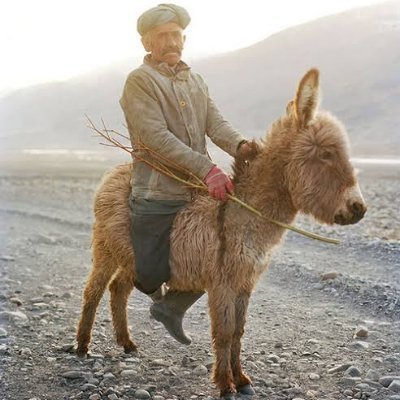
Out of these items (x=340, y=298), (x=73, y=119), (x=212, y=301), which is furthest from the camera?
(x=73, y=119)

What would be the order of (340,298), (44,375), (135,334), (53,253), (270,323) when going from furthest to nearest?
(53,253) < (340,298) < (270,323) < (135,334) < (44,375)

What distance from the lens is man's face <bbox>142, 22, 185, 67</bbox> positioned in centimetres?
551

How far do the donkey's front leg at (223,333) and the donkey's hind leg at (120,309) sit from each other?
57.5 inches

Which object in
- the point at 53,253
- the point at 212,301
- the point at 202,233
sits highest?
the point at 202,233

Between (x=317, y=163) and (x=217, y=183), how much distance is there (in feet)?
2.78

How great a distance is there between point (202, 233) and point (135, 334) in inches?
94.9

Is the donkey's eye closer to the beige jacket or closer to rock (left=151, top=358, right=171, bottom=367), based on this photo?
the beige jacket

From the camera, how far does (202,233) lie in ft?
18.2

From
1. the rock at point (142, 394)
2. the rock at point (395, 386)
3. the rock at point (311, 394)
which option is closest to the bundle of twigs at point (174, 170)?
the rock at point (311, 394)

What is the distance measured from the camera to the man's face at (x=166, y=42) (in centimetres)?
551

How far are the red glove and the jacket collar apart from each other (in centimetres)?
97

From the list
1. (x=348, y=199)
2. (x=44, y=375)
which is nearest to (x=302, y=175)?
(x=348, y=199)

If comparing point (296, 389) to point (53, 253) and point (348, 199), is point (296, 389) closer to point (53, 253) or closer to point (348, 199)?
point (348, 199)

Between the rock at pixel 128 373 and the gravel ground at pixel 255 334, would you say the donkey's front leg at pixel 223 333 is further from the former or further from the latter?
the rock at pixel 128 373
